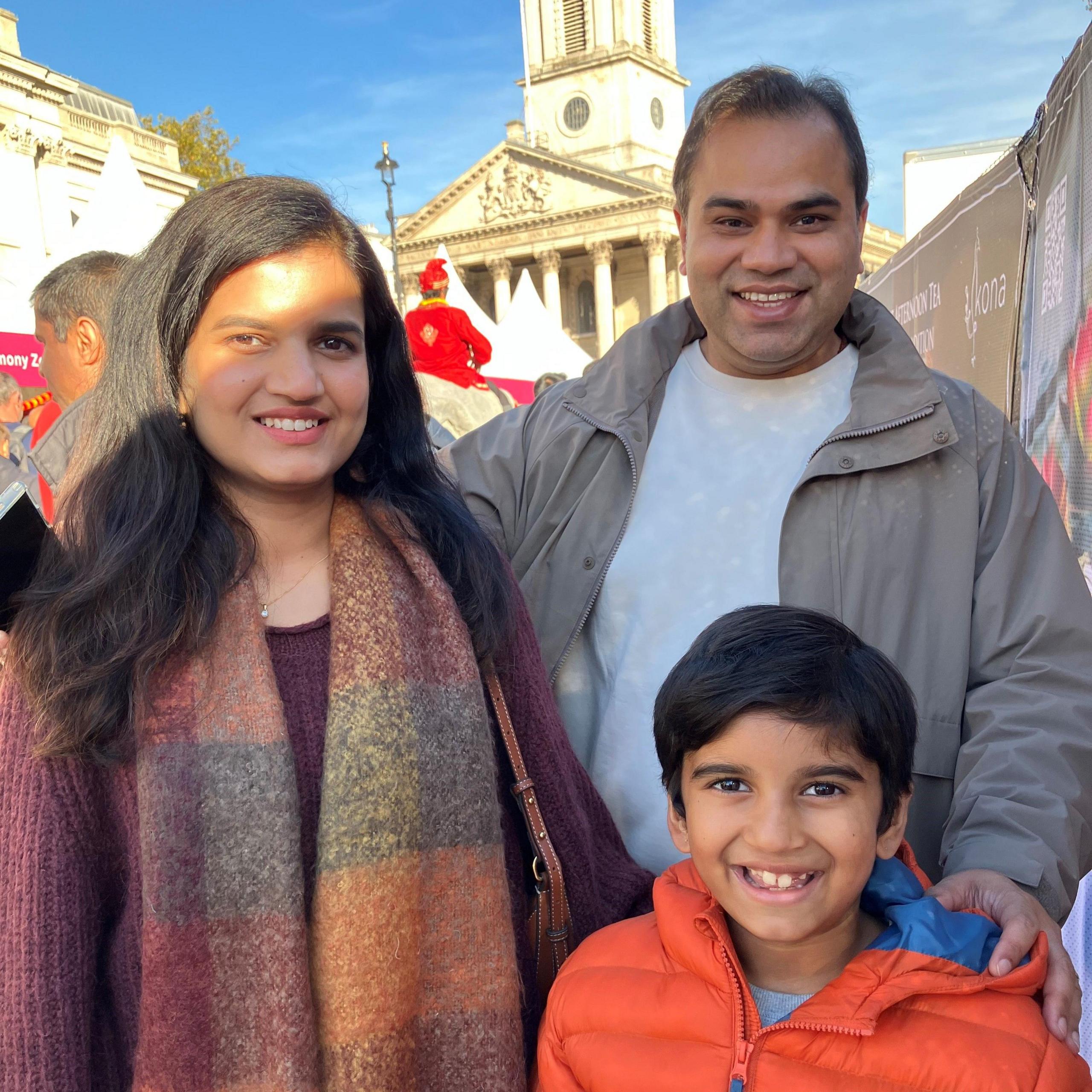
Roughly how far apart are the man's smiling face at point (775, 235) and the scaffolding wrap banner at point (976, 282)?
1499 millimetres

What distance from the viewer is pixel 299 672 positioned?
5.55ft

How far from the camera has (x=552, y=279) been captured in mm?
52688

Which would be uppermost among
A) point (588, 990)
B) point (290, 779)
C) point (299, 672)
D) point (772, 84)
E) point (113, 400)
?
point (772, 84)

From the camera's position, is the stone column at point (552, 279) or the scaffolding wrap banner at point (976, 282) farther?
the stone column at point (552, 279)

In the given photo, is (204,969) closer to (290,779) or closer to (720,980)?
(290,779)

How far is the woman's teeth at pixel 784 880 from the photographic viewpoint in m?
1.53

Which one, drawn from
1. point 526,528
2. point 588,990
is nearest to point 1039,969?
point 588,990

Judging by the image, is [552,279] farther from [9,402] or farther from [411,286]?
[9,402]

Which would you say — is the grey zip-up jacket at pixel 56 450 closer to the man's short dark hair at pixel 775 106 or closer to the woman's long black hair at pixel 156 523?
the woman's long black hair at pixel 156 523

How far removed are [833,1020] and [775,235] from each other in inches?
59.4

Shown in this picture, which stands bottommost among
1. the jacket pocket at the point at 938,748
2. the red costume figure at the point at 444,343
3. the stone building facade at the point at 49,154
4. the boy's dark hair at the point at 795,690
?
the jacket pocket at the point at 938,748

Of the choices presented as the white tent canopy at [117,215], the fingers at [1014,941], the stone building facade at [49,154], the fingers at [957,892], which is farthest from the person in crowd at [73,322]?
the stone building facade at [49,154]

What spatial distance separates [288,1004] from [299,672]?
1.55 feet

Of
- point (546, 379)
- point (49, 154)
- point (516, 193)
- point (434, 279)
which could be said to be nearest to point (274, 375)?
point (434, 279)
